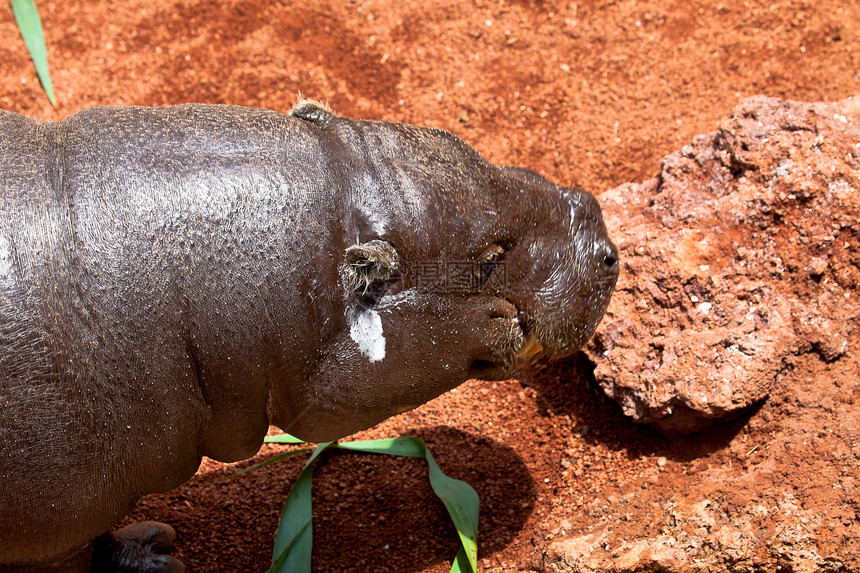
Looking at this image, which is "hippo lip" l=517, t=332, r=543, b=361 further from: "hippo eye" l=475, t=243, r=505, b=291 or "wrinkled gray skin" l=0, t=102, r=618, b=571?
"hippo eye" l=475, t=243, r=505, b=291

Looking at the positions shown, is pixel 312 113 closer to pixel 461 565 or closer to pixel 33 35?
pixel 461 565

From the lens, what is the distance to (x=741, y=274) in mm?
4059

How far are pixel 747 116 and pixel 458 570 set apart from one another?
2949mm

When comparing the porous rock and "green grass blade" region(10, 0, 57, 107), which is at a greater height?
"green grass blade" region(10, 0, 57, 107)

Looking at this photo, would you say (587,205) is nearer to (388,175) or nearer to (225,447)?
(388,175)

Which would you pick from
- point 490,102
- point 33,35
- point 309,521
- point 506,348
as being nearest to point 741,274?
point 506,348

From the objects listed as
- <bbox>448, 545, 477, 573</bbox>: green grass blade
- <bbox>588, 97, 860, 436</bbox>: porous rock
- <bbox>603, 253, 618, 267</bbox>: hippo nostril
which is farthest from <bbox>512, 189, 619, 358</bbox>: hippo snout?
<bbox>448, 545, 477, 573</bbox>: green grass blade

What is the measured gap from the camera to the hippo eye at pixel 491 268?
3256 millimetres

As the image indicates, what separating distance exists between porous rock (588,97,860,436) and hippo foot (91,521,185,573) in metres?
2.43

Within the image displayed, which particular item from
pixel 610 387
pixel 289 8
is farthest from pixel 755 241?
pixel 289 8

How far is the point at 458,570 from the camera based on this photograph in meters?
3.71

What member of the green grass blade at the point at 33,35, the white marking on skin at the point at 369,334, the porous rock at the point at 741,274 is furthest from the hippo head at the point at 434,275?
the green grass blade at the point at 33,35

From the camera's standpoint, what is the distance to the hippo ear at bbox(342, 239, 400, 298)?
2.91 metres

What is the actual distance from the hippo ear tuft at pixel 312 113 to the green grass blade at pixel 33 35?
4.14 m
